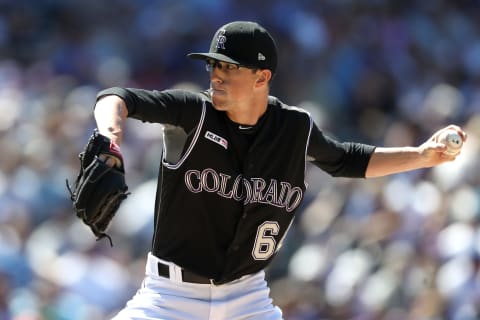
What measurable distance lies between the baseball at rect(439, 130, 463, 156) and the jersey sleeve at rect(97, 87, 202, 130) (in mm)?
1268

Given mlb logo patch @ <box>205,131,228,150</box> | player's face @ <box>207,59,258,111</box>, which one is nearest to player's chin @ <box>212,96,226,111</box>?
player's face @ <box>207,59,258,111</box>

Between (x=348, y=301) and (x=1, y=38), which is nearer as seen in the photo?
(x=348, y=301)

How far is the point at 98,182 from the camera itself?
144 inches

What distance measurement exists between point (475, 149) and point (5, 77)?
4875 mm

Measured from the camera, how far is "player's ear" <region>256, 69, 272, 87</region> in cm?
450

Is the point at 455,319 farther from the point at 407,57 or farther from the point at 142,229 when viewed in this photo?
the point at 407,57

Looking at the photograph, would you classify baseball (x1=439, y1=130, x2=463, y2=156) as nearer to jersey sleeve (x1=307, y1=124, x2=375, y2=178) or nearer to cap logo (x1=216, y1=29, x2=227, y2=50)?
jersey sleeve (x1=307, y1=124, x2=375, y2=178)

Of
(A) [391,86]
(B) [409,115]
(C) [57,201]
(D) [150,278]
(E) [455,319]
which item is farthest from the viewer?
(A) [391,86]

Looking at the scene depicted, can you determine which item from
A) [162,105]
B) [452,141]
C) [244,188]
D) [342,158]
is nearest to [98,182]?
[162,105]

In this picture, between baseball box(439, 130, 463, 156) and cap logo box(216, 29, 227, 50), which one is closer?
cap logo box(216, 29, 227, 50)

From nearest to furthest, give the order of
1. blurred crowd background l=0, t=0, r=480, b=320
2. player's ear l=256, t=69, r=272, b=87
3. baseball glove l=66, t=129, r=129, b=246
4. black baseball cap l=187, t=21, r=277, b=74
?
1. baseball glove l=66, t=129, r=129, b=246
2. black baseball cap l=187, t=21, r=277, b=74
3. player's ear l=256, t=69, r=272, b=87
4. blurred crowd background l=0, t=0, r=480, b=320

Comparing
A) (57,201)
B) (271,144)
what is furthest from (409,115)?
(271,144)

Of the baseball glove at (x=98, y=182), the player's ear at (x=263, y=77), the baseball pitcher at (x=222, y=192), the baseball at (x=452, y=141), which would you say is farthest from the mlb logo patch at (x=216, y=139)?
the baseball at (x=452, y=141)

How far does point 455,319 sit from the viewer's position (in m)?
7.52
